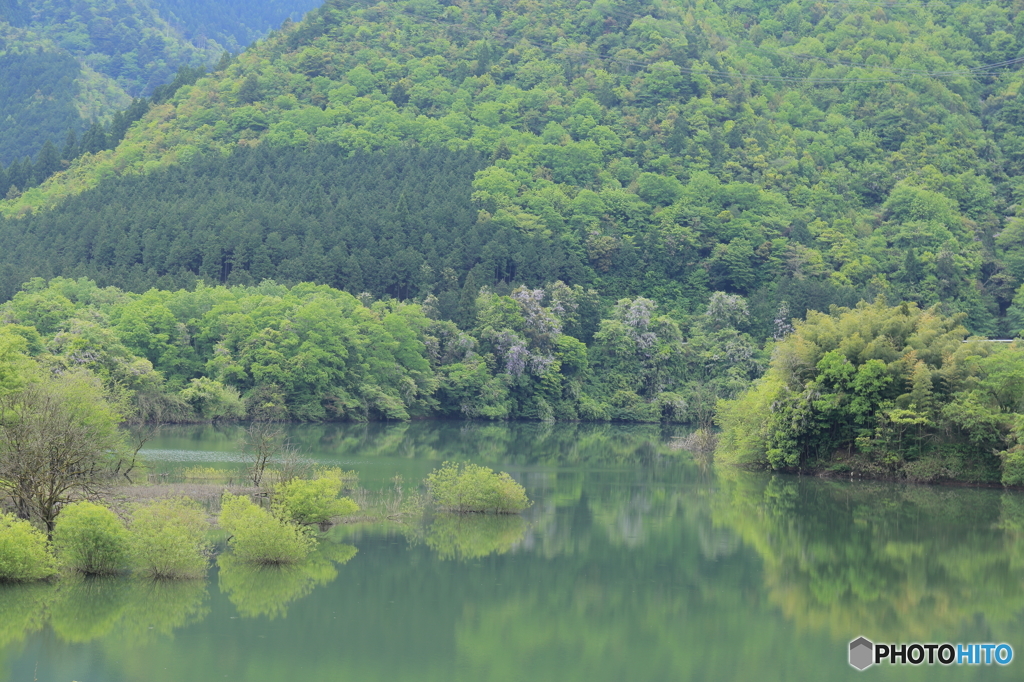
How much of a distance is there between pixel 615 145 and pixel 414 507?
3696 inches

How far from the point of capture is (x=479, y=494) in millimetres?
39844

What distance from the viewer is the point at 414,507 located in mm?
39938

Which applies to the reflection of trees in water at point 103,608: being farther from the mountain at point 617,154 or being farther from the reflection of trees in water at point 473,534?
the mountain at point 617,154

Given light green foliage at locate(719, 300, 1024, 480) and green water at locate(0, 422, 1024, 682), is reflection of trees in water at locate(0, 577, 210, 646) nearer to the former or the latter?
green water at locate(0, 422, 1024, 682)

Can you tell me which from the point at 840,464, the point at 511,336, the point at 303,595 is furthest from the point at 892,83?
the point at 303,595

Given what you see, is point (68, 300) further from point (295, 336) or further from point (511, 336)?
point (511, 336)

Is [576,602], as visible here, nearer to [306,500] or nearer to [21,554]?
[306,500]

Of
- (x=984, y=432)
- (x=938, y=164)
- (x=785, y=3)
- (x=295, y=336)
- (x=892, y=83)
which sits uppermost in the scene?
(x=785, y=3)

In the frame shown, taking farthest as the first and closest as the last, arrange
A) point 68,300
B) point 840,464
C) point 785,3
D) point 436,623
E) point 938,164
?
1. point 785,3
2. point 938,164
3. point 68,300
4. point 840,464
5. point 436,623

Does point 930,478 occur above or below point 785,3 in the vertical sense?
below

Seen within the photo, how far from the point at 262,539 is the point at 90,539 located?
4.03m

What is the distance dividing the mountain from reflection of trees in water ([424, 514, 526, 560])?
59.9 m
